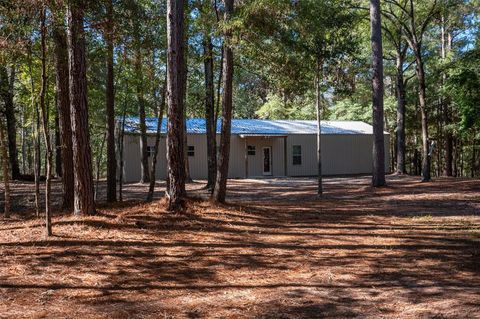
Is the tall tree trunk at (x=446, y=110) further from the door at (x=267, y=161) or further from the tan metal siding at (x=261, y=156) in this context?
the door at (x=267, y=161)

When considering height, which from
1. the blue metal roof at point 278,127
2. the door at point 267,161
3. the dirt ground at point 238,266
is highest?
the blue metal roof at point 278,127

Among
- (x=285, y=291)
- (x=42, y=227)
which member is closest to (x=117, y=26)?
(x=42, y=227)

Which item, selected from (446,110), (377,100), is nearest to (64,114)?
(377,100)

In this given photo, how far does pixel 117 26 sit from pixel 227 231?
436 cm

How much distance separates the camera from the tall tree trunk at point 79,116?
7066 mm

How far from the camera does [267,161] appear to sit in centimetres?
2617

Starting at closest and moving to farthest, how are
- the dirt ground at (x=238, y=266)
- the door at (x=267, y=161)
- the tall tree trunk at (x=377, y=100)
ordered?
the dirt ground at (x=238, y=266) < the tall tree trunk at (x=377, y=100) < the door at (x=267, y=161)

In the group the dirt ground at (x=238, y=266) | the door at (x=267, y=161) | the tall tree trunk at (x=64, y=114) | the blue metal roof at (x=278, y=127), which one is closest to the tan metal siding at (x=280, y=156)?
the door at (x=267, y=161)

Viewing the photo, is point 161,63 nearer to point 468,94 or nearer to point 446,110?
point 468,94

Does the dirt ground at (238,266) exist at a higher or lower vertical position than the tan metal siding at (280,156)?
lower

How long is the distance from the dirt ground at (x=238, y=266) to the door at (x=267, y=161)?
56.0 feet

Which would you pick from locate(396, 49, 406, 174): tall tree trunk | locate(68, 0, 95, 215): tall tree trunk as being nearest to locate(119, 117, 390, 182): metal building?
locate(396, 49, 406, 174): tall tree trunk

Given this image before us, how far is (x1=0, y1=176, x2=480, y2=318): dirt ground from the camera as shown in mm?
3887

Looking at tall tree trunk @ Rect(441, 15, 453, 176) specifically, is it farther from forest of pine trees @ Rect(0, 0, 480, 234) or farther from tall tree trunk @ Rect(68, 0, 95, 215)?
tall tree trunk @ Rect(68, 0, 95, 215)
